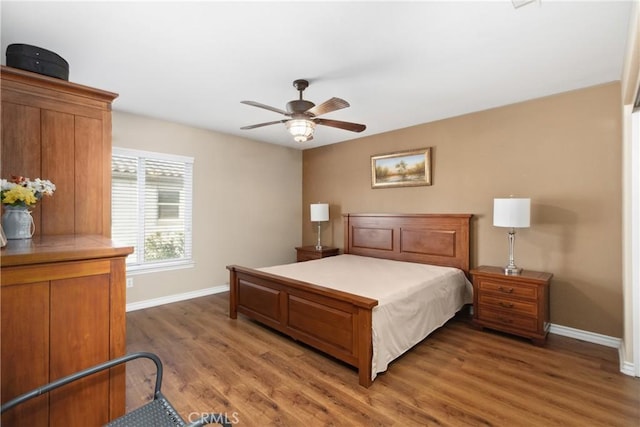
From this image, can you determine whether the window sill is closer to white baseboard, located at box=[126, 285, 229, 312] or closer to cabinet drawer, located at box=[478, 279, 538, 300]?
white baseboard, located at box=[126, 285, 229, 312]

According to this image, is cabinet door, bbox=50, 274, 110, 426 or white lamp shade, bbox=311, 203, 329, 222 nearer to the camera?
cabinet door, bbox=50, 274, 110, 426

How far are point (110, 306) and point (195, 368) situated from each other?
141cm

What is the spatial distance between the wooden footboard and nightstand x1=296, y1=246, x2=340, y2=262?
167 centimetres

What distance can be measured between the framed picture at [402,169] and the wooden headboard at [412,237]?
1.67 feet

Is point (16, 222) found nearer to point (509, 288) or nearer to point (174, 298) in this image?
point (174, 298)

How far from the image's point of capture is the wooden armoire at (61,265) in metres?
1.16

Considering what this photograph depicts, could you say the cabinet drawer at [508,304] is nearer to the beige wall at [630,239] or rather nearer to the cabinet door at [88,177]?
the beige wall at [630,239]

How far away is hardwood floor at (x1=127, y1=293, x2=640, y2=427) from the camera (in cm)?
190

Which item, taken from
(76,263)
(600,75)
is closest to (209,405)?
(76,263)

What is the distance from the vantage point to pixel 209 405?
2.00 m

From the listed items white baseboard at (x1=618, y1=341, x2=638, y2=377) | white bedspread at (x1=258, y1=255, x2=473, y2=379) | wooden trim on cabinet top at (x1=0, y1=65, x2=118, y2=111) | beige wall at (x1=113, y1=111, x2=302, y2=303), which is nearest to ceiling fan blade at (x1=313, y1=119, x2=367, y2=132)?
white bedspread at (x1=258, y1=255, x2=473, y2=379)

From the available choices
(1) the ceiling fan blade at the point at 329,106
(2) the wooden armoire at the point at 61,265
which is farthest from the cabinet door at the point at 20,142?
(1) the ceiling fan blade at the point at 329,106

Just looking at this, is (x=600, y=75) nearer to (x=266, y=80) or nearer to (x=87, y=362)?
(x=266, y=80)

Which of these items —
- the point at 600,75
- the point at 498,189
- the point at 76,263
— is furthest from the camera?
the point at 498,189
